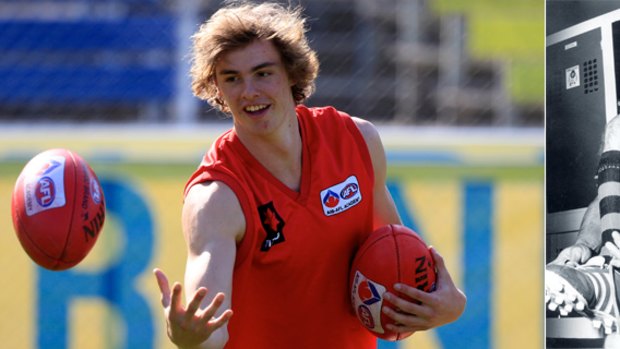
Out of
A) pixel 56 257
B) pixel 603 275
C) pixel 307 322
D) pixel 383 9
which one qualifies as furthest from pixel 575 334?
pixel 383 9

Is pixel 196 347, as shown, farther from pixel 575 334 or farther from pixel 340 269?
pixel 575 334

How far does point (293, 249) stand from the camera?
325 centimetres

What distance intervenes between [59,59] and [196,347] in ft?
16.5

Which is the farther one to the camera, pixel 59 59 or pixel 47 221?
pixel 59 59

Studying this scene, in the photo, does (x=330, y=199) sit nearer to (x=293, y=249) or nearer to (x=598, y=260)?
(x=293, y=249)

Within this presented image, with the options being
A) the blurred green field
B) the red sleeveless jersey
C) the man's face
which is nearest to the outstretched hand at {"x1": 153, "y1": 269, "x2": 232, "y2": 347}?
the red sleeveless jersey

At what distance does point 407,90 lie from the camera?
8.14 metres

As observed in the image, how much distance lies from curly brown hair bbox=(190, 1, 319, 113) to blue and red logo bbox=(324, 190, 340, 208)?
415 mm

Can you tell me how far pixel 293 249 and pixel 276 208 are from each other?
14cm

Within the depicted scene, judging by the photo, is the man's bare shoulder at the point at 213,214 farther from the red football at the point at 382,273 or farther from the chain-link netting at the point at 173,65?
the chain-link netting at the point at 173,65

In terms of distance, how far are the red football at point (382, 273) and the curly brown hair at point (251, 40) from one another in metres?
0.61

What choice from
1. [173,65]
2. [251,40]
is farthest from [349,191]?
[173,65]

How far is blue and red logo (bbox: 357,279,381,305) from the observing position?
10.6 feet

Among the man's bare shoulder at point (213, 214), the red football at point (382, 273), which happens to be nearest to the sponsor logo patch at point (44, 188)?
the man's bare shoulder at point (213, 214)
